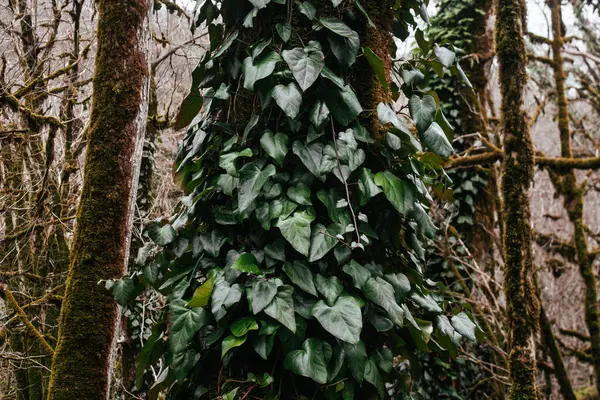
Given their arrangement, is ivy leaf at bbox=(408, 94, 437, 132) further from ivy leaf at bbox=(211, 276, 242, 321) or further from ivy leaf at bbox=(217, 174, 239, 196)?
ivy leaf at bbox=(211, 276, 242, 321)

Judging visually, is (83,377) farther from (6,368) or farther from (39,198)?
(6,368)

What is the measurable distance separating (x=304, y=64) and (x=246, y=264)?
2.41 ft

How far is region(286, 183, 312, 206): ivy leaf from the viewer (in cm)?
173

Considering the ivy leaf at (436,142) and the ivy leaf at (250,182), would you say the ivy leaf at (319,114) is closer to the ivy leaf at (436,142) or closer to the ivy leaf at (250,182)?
the ivy leaf at (250,182)

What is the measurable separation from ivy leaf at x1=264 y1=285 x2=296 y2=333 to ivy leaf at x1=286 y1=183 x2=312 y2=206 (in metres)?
0.30

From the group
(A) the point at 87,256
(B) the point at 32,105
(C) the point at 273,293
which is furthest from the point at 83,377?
(B) the point at 32,105

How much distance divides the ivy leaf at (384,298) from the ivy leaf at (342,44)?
82 centimetres

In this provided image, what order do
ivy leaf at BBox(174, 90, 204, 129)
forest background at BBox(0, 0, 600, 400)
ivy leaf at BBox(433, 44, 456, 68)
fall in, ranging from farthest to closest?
forest background at BBox(0, 0, 600, 400)
ivy leaf at BBox(174, 90, 204, 129)
ivy leaf at BBox(433, 44, 456, 68)

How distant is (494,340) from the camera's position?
536cm

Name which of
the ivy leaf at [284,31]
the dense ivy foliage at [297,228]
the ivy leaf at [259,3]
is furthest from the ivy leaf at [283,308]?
the ivy leaf at [259,3]

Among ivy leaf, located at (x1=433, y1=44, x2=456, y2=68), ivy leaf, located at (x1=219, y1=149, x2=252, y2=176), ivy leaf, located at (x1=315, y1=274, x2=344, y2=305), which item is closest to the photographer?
ivy leaf, located at (x1=315, y1=274, x2=344, y2=305)

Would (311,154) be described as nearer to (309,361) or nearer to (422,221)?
(422,221)

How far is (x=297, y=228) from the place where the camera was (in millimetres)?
1684

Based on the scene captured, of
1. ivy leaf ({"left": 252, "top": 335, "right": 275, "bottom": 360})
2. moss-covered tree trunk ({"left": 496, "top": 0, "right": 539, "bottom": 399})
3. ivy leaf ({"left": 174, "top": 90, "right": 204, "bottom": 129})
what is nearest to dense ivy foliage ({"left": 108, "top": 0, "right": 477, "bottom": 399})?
ivy leaf ({"left": 252, "top": 335, "right": 275, "bottom": 360})
